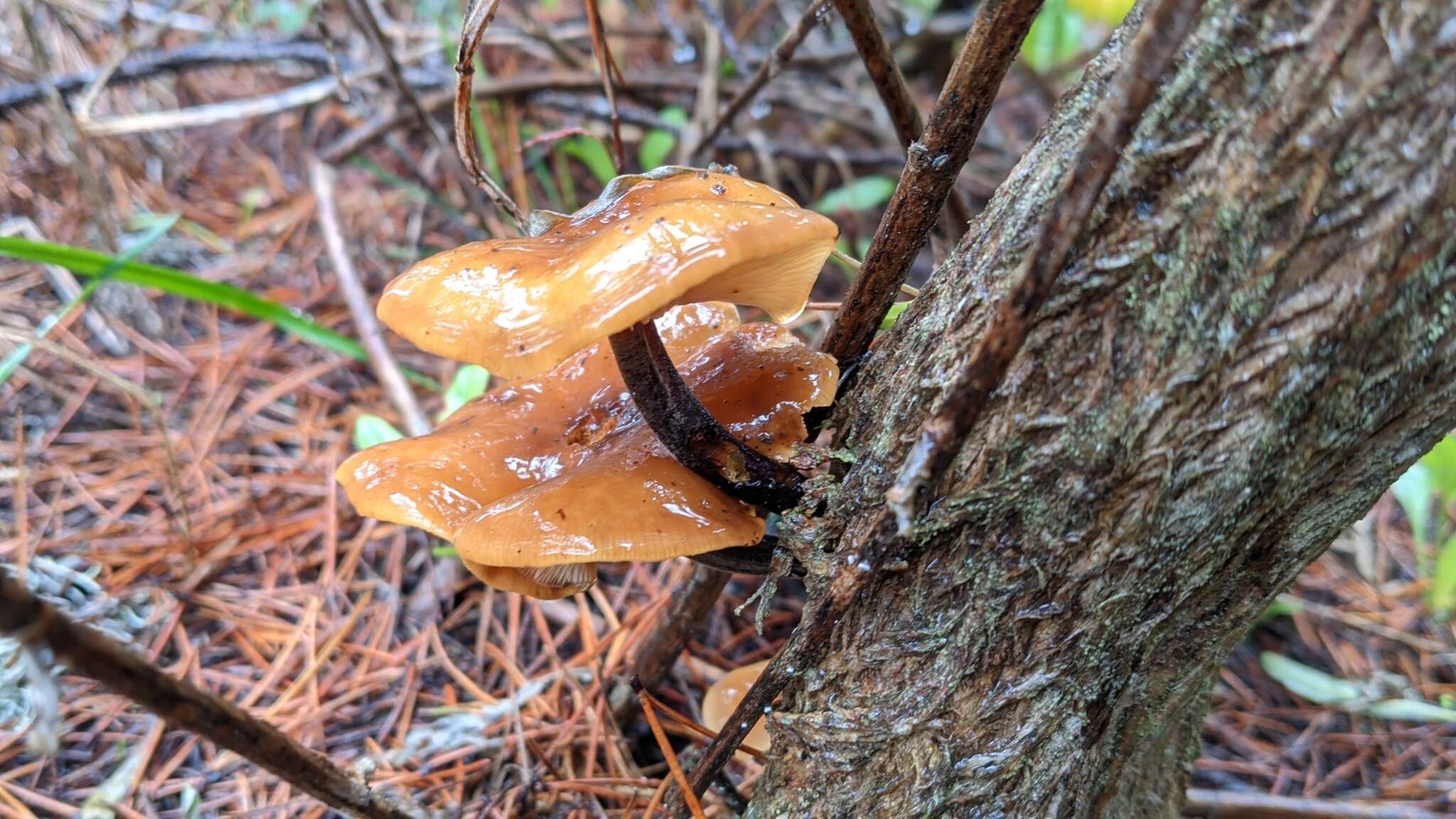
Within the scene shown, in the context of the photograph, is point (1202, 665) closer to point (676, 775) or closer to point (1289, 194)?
point (1289, 194)

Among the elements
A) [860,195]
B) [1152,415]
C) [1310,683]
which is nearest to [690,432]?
[1152,415]

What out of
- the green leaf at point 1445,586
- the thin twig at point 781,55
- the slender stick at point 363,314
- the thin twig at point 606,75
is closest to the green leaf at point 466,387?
the slender stick at point 363,314

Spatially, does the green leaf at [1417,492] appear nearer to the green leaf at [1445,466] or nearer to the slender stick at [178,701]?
the green leaf at [1445,466]

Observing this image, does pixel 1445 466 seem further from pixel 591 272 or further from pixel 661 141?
pixel 661 141

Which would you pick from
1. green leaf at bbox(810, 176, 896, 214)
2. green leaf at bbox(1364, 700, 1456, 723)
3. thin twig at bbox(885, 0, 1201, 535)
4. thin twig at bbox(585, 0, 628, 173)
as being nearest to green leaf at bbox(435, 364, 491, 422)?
thin twig at bbox(585, 0, 628, 173)

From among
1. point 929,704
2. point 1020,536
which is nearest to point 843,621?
point 929,704
